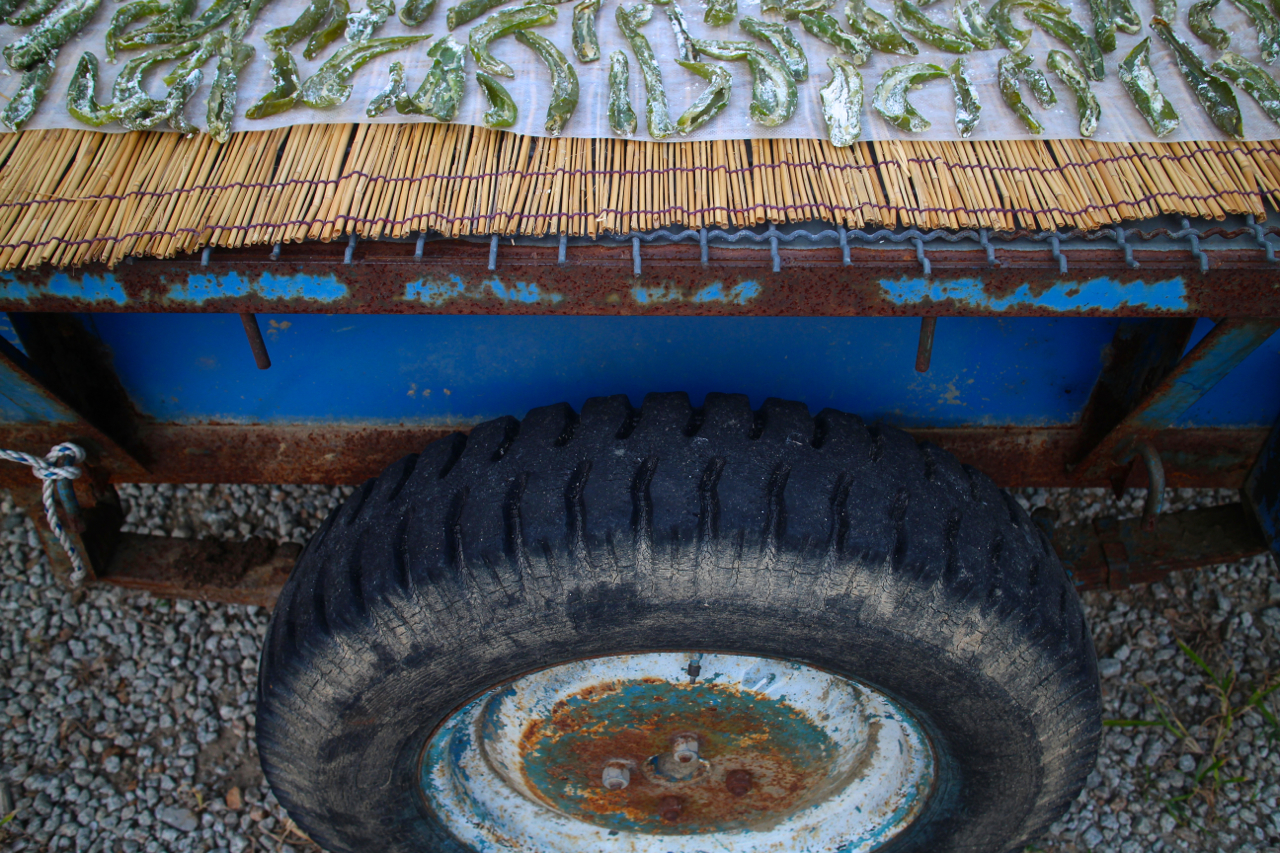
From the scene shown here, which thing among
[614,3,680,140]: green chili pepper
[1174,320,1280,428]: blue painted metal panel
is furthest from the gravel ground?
[614,3,680,140]: green chili pepper

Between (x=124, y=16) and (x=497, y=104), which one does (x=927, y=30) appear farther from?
(x=124, y=16)

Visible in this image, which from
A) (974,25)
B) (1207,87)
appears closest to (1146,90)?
(1207,87)

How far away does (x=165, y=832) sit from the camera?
7.38 feet

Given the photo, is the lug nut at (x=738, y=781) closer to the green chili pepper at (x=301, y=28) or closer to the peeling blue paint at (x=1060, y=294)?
the peeling blue paint at (x=1060, y=294)

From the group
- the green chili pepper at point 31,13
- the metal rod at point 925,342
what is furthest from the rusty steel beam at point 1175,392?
the green chili pepper at point 31,13

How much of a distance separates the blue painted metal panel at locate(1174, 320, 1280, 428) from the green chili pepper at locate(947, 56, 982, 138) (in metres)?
0.75

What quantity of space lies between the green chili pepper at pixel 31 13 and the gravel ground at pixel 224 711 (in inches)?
61.8

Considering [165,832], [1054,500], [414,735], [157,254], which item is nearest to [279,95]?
[157,254]

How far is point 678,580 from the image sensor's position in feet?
4.62

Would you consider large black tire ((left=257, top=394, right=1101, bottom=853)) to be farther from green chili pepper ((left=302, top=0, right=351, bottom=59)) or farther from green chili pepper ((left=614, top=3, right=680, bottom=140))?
green chili pepper ((left=302, top=0, right=351, bottom=59))

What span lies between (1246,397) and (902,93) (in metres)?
0.97

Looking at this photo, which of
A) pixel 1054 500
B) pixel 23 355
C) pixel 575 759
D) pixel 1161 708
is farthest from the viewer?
pixel 1054 500

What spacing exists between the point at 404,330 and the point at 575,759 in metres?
1.02

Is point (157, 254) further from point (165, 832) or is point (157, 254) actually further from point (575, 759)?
point (165, 832)
